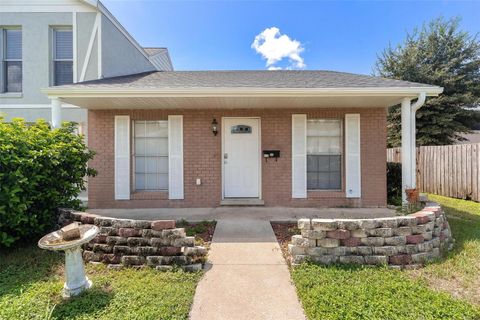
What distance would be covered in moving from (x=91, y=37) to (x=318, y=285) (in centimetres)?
801

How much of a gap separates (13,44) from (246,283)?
9.14 m

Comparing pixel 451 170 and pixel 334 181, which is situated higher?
pixel 451 170

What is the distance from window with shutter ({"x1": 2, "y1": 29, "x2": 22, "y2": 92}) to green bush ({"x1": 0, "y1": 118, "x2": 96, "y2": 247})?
454 cm

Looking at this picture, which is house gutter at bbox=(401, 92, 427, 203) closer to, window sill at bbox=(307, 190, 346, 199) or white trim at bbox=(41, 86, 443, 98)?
white trim at bbox=(41, 86, 443, 98)

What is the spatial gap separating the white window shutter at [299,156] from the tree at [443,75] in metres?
8.94

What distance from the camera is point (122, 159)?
6.13m

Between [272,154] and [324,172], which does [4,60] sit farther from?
[324,172]

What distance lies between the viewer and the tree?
458 inches

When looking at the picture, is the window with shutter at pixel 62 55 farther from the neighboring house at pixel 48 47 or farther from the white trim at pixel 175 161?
the white trim at pixel 175 161

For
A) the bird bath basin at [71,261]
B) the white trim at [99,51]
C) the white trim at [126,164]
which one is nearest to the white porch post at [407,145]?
the bird bath basin at [71,261]

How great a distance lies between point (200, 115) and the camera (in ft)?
20.2

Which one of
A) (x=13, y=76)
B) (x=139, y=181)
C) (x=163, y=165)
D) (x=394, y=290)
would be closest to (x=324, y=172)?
(x=394, y=290)

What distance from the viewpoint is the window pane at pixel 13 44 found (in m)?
7.07

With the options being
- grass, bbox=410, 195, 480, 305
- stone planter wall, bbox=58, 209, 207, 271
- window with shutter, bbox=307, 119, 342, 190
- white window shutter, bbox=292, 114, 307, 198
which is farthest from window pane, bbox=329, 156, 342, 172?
stone planter wall, bbox=58, 209, 207, 271
